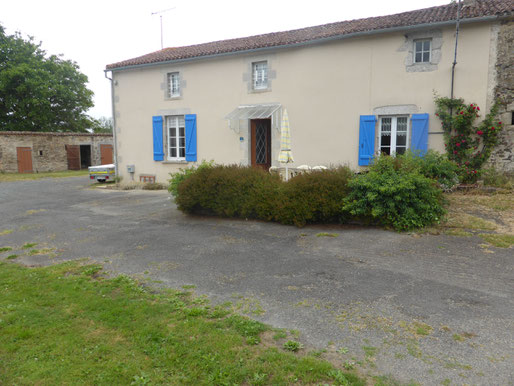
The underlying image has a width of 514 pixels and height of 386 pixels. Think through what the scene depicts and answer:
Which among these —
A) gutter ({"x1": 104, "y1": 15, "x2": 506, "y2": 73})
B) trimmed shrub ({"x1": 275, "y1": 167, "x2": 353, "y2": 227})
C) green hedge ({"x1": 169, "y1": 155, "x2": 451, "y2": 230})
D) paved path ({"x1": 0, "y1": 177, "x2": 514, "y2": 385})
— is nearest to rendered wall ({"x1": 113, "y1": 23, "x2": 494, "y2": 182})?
gutter ({"x1": 104, "y1": 15, "x2": 506, "y2": 73})

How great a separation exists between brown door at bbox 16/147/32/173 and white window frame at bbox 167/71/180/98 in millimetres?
13650

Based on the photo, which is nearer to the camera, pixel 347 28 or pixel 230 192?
pixel 230 192

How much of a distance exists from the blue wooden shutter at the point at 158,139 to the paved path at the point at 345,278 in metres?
6.11

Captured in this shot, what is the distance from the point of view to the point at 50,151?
2342cm

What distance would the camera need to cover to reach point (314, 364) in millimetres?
2551

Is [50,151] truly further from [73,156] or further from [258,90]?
[258,90]

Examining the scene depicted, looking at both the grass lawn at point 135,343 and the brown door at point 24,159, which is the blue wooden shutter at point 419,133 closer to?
the grass lawn at point 135,343

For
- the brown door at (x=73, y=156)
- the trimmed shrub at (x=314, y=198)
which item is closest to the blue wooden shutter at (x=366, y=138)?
the trimmed shrub at (x=314, y=198)

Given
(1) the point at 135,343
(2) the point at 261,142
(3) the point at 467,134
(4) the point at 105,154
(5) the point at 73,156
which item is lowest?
(1) the point at 135,343

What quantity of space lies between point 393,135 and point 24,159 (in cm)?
2140

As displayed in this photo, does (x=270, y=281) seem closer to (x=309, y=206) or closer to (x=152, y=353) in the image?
(x=152, y=353)

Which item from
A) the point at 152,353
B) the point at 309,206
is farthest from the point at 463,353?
the point at 309,206

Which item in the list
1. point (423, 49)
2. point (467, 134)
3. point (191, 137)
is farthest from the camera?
point (191, 137)

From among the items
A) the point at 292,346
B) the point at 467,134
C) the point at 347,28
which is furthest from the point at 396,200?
the point at 347,28
